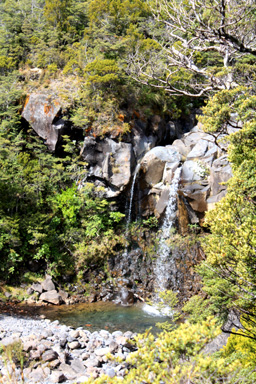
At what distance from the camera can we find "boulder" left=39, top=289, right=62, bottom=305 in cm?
1129

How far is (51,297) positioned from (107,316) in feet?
8.04

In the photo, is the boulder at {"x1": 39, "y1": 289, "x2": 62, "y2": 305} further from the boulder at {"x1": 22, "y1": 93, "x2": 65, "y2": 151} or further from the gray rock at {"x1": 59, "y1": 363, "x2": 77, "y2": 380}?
the boulder at {"x1": 22, "y1": 93, "x2": 65, "y2": 151}

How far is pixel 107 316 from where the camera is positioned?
10.7m

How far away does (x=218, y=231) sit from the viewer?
4.76 metres

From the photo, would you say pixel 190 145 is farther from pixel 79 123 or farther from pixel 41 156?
pixel 41 156

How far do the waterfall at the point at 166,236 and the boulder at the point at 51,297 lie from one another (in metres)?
4.52

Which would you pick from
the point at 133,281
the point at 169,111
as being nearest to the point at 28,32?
the point at 169,111

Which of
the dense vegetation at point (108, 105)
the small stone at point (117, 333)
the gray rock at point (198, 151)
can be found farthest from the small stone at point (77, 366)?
the gray rock at point (198, 151)

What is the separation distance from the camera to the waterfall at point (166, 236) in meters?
13.3

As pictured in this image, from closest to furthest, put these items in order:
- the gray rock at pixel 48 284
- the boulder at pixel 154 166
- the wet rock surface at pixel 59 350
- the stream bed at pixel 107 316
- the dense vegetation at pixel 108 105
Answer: the dense vegetation at pixel 108 105, the wet rock surface at pixel 59 350, the stream bed at pixel 107 316, the gray rock at pixel 48 284, the boulder at pixel 154 166

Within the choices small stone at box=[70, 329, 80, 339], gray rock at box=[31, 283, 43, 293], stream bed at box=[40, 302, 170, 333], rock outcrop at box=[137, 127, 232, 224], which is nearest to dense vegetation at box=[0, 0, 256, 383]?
gray rock at box=[31, 283, 43, 293]

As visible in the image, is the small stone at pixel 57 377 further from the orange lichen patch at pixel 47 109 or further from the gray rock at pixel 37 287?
the orange lichen patch at pixel 47 109

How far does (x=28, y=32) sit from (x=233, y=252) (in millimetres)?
21250

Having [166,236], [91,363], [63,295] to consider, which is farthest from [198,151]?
[91,363]
